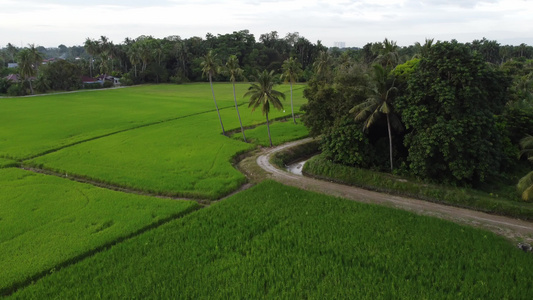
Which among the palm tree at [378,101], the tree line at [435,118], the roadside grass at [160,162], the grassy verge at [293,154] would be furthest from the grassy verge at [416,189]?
the roadside grass at [160,162]

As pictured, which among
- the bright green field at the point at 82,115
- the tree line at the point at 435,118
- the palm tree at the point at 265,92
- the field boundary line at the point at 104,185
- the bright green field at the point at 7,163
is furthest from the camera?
the bright green field at the point at 82,115

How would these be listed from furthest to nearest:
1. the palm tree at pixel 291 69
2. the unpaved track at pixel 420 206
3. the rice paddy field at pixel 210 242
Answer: the palm tree at pixel 291 69 < the unpaved track at pixel 420 206 < the rice paddy field at pixel 210 242

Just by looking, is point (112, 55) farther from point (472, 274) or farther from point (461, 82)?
point (472, 274)

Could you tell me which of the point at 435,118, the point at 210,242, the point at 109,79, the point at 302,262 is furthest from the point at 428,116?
the point at 109,79

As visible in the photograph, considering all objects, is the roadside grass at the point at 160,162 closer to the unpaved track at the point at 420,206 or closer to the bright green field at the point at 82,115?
the bright green field at the point at 82,115

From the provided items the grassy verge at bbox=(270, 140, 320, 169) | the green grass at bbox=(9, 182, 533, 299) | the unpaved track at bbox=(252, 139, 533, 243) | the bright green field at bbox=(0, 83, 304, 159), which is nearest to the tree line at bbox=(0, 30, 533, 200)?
the unpaved track at bbox=(252, 139, 533, 243)

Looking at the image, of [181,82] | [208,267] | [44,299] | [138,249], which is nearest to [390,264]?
[208,267]
